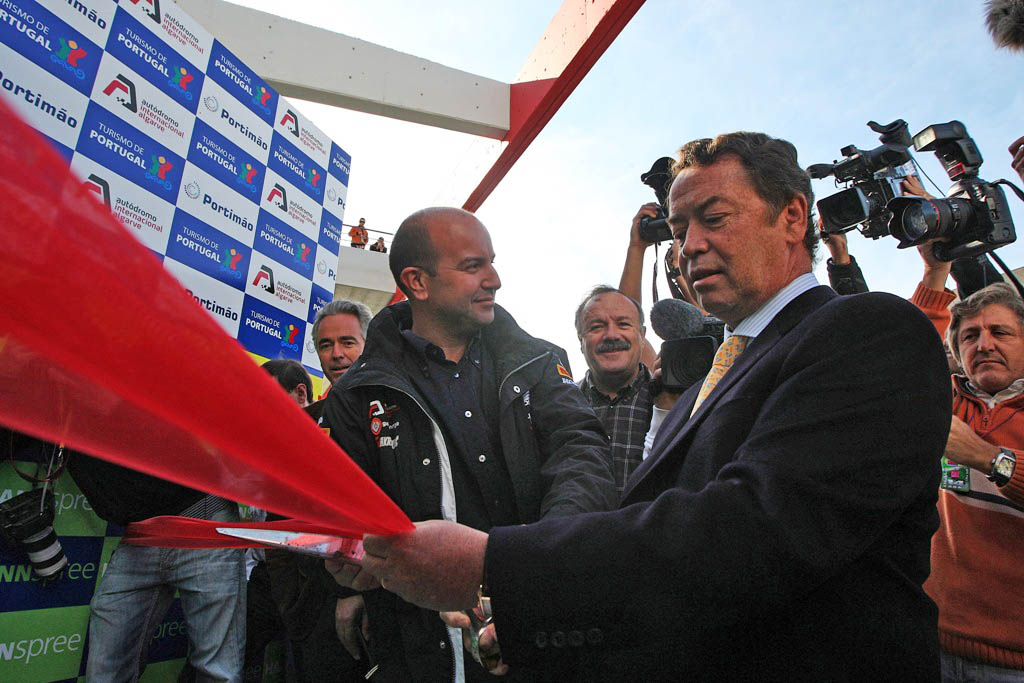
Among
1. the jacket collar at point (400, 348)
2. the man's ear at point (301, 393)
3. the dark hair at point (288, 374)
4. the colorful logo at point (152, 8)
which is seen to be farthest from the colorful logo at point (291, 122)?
the jacket collar at point (400, 348)

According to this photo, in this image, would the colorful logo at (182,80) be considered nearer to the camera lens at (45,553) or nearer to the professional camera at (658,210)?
the camera lens at (45,553)

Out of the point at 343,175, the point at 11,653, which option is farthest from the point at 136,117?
the point at 11,653

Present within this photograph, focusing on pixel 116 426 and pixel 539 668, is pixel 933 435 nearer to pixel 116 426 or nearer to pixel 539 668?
pixel 539 668

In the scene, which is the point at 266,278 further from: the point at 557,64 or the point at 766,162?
the point at 766,162

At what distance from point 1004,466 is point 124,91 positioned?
328cm

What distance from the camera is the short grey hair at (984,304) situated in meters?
2.01

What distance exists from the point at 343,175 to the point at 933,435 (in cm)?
395

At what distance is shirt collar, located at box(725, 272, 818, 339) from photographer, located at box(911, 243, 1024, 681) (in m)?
0.97

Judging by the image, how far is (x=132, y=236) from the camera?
1.60ft

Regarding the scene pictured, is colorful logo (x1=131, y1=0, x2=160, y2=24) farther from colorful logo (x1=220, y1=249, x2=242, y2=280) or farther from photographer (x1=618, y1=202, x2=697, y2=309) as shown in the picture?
photographer (x1=618, y1=202, x2=697, y2=309)

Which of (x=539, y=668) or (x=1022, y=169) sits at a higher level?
(x=1022, y=169)

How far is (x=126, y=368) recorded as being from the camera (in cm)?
52

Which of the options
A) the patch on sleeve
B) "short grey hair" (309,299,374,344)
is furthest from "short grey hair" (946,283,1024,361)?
"short grey hair" (309,299,374,344)

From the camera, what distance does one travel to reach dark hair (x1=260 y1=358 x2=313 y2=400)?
2625mm
